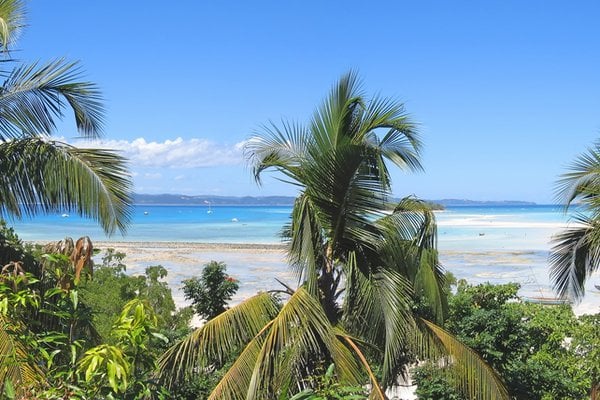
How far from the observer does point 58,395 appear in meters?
2.71

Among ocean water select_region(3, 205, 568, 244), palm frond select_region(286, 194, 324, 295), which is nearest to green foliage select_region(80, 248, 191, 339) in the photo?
palm frond select_region(286, 194, 324, 295)

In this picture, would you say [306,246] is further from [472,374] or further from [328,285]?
[472,374]

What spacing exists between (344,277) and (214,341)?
1420 millimetres

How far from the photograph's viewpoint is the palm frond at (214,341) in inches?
205

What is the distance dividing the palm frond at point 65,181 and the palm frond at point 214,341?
118 cm

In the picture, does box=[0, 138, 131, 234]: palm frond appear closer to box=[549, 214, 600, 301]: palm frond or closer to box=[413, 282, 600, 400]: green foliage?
box=[413, 282, 600, 400]: green foliage

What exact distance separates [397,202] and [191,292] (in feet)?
15.5

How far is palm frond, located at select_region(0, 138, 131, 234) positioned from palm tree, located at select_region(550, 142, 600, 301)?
17.7ft

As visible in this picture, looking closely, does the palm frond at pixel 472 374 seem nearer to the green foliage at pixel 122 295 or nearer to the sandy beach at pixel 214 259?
the green foliage at pixel 122 295

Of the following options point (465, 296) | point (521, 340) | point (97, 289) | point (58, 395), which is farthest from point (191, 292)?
point (58, 395)

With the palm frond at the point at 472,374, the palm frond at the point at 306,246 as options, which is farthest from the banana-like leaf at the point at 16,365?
the palm frond at the point at 472,374

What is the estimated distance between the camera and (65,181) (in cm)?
498

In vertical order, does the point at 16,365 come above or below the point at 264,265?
above

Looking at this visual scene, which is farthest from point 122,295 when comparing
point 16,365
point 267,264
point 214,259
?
point 214,259
